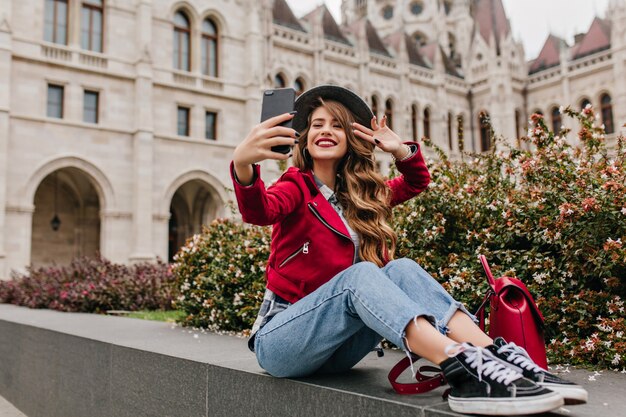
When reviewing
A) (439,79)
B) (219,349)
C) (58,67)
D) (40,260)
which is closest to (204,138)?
(58,67)

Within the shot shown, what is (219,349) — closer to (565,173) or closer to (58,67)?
(565,173)

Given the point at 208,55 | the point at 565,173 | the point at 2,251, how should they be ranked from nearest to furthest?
the point at 565,173 < the point at 2,251 < the point at 208,55

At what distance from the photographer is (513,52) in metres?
31.4

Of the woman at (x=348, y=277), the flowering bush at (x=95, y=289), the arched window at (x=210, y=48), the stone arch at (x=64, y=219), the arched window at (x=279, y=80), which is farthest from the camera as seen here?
the arched window at (x=279, y=80)

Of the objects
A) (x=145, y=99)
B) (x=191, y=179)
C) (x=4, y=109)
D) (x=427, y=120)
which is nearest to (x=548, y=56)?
(x=427, y=120)

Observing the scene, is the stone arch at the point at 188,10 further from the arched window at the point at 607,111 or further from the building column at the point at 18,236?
the arched window at the point at 607,111

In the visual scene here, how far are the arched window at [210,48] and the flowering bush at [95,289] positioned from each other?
42.1 feet

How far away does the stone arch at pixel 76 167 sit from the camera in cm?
1678

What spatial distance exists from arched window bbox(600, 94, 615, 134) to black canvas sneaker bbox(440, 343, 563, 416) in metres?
29.3

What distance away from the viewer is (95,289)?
7.96m

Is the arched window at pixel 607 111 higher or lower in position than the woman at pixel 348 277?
higher

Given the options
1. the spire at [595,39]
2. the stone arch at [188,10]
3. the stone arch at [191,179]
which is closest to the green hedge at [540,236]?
the stone arch at [191,179]

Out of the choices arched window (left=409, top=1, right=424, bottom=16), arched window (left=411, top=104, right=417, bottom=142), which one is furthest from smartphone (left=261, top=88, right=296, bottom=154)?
arched window (left=409, top=1, right=424, bottom=16)

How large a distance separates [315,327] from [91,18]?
19550 mm
